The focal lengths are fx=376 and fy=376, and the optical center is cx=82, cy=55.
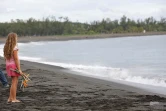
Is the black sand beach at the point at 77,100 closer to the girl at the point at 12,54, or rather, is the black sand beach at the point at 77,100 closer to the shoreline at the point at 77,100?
the shoreline at the point at 77,100

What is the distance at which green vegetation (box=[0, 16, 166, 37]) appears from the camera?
444 feet

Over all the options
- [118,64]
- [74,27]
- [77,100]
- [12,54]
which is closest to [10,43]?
[12,54]

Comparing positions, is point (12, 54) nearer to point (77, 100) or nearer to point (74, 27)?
point (77, 100)

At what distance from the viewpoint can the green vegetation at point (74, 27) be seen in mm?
135250

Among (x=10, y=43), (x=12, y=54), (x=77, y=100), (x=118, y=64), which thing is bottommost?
(x=118, y=64)

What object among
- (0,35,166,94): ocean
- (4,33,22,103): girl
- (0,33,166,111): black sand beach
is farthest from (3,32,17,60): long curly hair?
(0,35,166,94): ocean

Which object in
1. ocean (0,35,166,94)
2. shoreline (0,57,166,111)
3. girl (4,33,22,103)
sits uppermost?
girl (4,33,22,103)

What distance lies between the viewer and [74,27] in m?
151


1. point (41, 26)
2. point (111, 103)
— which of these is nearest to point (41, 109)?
point (111, 103)

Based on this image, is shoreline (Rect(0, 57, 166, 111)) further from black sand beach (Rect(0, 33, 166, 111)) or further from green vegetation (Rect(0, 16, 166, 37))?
green vegetation (Rect(0, 16, 166, 37))

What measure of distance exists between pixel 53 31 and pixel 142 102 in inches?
5208

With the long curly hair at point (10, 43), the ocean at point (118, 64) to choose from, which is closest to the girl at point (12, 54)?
the long curly hair at point (10, 43)

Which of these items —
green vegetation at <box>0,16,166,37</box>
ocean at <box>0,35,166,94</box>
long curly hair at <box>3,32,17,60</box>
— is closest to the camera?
long curly hair at <box>3,32,17,60</box>

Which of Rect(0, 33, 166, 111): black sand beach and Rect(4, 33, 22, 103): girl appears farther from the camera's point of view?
Rect(4, 33, 22, 103): girl
